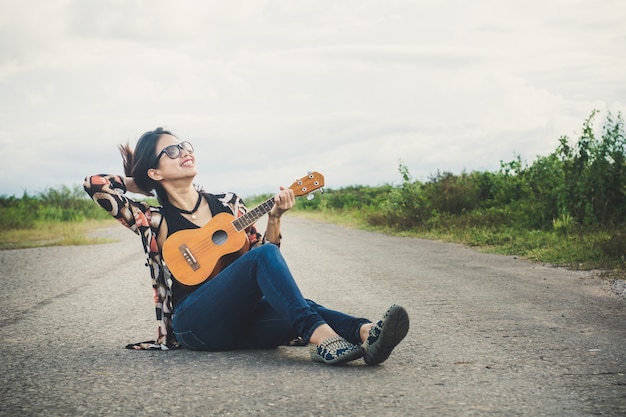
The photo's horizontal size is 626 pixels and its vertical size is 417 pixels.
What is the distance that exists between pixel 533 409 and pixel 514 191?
14734mm

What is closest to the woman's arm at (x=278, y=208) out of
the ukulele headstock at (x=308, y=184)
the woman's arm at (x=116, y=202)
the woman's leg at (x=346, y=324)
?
the ukulele headstock at (x=308, y=184)

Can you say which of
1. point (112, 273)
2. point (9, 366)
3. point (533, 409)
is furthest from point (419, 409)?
point (112, 273)

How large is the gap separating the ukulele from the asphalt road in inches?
20.6

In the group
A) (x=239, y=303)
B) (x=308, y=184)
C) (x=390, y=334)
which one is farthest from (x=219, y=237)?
(x=390, y=334)

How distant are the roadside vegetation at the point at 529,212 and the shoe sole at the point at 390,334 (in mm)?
5214

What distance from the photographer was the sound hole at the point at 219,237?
171 inches

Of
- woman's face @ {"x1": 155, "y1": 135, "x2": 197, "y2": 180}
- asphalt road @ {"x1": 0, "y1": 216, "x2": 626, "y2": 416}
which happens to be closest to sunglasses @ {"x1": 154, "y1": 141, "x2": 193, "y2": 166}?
woman's face @ {"x1": 155, "y1": 135, "x2": 197, "y2": 180}

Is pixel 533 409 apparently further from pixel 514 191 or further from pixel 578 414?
pixel 514 191

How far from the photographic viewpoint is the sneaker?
377cm

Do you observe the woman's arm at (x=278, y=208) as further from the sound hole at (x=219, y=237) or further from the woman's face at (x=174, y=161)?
the woman's face at (x=174, y=161)

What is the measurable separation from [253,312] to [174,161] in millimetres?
1041

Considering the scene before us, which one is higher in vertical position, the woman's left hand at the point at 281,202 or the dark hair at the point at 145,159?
the dark hair at the point at 145,159

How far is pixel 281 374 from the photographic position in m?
3.78

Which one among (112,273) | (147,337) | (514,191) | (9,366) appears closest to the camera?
(9,366)
